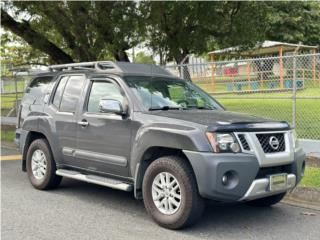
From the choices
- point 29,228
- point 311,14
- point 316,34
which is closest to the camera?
point 29,228

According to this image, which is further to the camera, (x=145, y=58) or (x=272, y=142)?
(x=145, y=58)

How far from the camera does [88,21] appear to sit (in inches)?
541

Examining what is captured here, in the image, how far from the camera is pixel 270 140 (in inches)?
218

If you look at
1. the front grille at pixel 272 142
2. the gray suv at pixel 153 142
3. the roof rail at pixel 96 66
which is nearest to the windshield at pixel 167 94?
the gray suv at pixel 153 142

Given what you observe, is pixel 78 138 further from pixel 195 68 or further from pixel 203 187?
pixel 195 68

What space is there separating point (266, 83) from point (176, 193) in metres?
5.89

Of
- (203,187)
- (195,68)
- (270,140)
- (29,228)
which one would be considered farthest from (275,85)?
(29,228)

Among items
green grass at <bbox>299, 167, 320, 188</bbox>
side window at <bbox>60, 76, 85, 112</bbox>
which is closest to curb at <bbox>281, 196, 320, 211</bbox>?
green grass at <bbox>299, 167, 320, 188</bbox>

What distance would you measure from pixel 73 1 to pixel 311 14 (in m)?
30.9

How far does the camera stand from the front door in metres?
6.15

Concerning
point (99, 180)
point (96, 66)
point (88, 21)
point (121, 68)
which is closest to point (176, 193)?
point (99, 180)

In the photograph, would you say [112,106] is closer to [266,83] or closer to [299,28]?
[266,83]

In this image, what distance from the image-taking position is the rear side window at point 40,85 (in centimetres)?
789

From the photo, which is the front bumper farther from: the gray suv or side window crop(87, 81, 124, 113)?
side window crop(87, 81, 124, 113)
